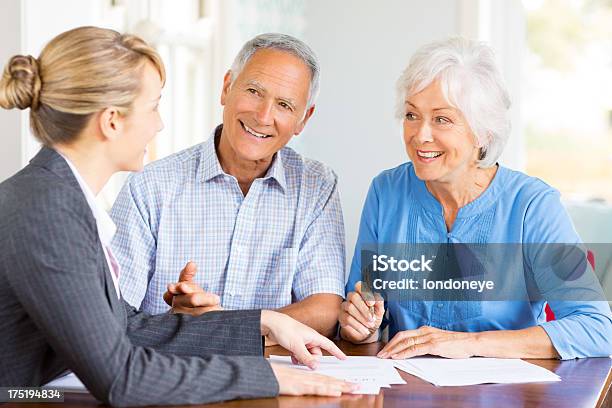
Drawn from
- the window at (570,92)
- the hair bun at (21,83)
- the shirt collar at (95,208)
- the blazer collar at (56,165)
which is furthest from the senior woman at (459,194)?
the window at (570,92)

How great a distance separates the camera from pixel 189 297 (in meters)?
1.90

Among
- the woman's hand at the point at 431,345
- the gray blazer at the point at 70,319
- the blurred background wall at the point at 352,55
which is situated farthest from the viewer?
the blurred background wall at the point at 352,55

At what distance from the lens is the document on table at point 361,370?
5.23 feet

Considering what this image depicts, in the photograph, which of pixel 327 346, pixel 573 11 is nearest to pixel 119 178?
pixel 327 346

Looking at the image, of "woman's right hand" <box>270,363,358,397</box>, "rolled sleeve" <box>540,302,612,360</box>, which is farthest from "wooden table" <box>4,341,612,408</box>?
"rolled sleeve" <box>540,302,612,360</box>

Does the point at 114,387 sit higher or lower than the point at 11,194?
lower

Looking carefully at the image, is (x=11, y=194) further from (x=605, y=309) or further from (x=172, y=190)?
(x=605, y=309)

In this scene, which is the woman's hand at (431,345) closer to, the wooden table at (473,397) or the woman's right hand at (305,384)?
the wooden table at (473,397)

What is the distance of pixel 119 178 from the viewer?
134 inches

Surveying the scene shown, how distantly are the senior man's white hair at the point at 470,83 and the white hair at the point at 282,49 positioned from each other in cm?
28

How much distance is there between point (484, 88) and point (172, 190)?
91 centimetres

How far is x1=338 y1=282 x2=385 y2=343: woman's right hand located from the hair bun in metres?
0.95

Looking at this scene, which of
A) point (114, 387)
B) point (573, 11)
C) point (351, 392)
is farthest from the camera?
point (573, 11)

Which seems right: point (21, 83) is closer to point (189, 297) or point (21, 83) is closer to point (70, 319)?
point (70, 319)
